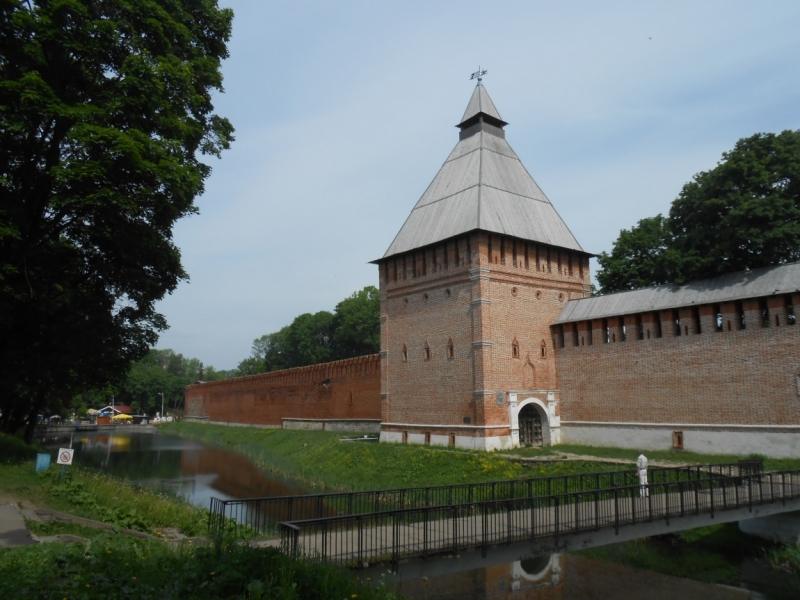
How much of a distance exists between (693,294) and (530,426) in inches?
298

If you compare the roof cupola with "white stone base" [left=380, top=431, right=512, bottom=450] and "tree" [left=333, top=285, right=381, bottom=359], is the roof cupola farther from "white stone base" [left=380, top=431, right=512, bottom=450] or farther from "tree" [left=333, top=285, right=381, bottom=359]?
"tree" [left=333, top=285, right=381, bottom=359]

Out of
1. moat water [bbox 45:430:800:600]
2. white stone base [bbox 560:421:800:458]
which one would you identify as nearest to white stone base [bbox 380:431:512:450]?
white stone base [bbox 560:421:800:458]

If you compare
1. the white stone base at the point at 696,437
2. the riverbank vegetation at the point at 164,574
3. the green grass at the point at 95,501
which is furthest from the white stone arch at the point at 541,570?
the riverbank vegetation at the point at 164,574

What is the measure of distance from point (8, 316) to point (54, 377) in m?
3.98

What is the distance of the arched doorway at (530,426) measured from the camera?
920 inches

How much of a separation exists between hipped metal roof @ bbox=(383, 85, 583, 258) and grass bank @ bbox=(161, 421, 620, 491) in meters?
8.26

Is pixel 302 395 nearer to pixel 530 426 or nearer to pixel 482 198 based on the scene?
pixel 530 426

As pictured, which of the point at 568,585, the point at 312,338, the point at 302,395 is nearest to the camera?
the point at 568,585

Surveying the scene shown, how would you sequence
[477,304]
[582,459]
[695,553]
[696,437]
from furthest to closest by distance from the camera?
[477,304] → [696,437] → [582,459] → [695,553]

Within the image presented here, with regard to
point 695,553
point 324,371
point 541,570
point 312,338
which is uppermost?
point 312,338

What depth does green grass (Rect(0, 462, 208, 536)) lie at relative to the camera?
11.5 metres

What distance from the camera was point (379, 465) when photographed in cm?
2280

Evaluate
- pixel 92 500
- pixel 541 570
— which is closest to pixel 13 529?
pixel 92 500

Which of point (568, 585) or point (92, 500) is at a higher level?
point (92, 500)
